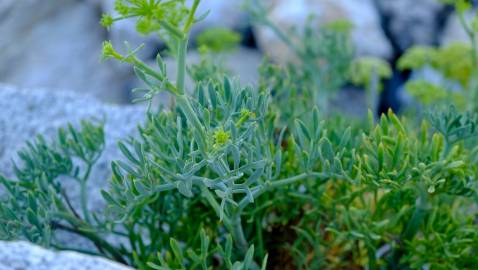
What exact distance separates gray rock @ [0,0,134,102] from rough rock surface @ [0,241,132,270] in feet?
11.9

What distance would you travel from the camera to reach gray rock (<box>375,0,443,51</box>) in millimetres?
3916

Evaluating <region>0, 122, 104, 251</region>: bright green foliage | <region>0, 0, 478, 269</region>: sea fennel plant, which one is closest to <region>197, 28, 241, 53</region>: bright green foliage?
<region>0, 0, 478, 269</region>: sea fennel plant

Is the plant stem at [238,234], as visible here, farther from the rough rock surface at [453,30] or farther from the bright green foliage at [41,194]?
the rough rock surface at [453,30]

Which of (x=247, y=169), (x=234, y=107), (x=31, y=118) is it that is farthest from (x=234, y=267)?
(x=31, y=118)

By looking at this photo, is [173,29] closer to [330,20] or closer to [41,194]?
[41,194]

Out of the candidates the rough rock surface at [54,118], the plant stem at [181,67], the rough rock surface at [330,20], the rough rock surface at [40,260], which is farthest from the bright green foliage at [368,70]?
the rough rock surface at [40,260]

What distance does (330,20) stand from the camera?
149 inches

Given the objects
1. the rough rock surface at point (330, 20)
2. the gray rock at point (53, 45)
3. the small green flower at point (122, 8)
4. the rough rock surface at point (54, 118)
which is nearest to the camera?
the small green flower at point (122, 8)

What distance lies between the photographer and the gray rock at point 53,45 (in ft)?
15.3

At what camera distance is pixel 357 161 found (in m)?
1.41

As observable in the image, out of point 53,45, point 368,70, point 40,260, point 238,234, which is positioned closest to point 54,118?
point 238,234

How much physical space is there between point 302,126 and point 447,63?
55.8 inches

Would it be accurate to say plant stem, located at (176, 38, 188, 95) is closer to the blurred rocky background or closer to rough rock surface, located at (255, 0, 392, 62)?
the blurred rocky background

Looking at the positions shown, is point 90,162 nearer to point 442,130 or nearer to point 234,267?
point 234,267
